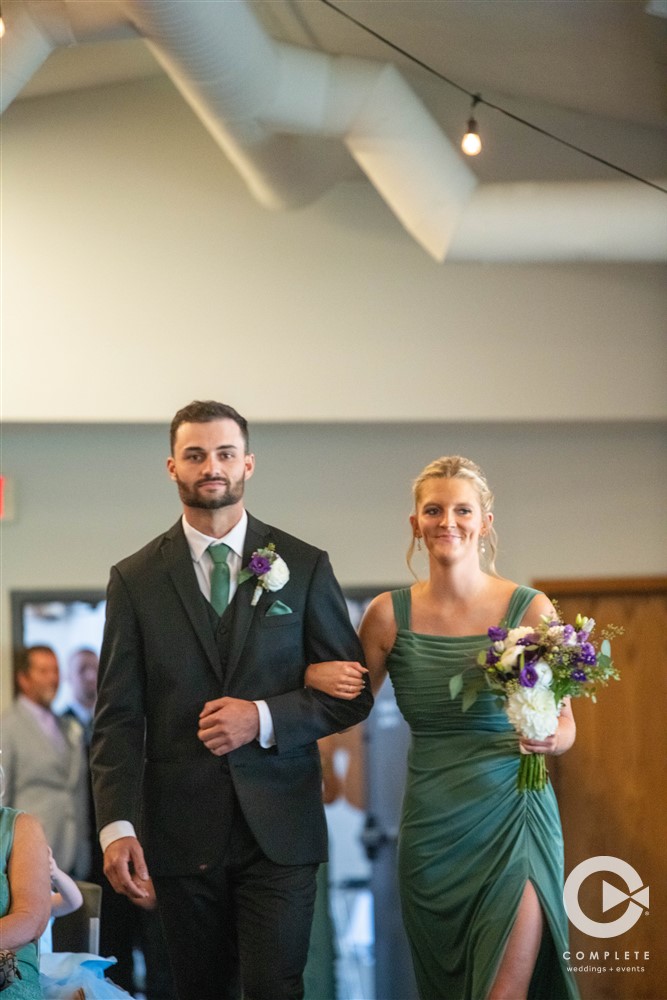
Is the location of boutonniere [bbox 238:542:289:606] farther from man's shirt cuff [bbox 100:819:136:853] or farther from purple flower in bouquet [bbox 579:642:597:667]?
purple flower in bouquet [bbox 579:642:597:667]

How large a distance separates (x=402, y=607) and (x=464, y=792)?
0.59m

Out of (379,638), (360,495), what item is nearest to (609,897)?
(360,495)

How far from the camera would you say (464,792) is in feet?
11.2

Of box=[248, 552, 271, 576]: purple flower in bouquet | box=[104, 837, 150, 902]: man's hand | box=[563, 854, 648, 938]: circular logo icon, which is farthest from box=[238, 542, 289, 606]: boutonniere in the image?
box=[563, 854, 648, 938]: circular logo icon

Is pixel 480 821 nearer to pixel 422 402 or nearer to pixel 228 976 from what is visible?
pixel 228 976

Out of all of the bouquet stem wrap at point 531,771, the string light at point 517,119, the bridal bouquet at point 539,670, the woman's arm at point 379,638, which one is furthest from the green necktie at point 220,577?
the string light at point 517,119

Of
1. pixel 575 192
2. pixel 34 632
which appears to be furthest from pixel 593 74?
pixel 34 632

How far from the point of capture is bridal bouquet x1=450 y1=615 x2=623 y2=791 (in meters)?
3.19

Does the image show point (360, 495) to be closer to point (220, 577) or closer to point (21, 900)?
point (220, 577)

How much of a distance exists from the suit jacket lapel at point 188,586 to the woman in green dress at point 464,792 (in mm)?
287

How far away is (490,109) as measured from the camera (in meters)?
5.31

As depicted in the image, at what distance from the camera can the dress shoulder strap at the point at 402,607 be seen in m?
3.62

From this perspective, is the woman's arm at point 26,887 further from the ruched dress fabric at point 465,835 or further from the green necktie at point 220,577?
the ruched dress fabric at point 465,835

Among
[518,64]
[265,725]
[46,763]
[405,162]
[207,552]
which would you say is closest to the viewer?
[265,725]
